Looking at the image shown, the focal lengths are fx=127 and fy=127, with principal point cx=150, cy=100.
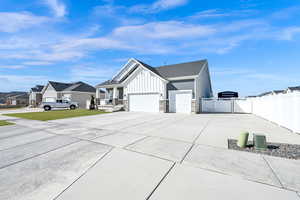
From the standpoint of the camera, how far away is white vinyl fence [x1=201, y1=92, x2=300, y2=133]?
18.8 ft

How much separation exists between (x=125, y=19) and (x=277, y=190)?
1187cm

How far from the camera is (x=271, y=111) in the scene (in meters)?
8.68

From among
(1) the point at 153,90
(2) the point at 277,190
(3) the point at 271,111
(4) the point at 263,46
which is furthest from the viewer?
(1) the point at 153,90

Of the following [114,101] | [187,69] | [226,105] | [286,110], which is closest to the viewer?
[286,110]

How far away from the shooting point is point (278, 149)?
387 centimetres

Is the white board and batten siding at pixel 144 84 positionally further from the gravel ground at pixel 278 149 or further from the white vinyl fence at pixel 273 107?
the gravel ground at pixel 278 149

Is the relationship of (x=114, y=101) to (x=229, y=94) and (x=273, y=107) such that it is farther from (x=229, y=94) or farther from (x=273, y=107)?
(x=229, y=94)

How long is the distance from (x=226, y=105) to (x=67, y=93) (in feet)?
95.7

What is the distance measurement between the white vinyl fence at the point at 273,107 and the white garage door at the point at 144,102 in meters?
5.93

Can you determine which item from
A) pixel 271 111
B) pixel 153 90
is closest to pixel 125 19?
pixel 153 90

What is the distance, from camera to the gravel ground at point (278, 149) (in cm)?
345

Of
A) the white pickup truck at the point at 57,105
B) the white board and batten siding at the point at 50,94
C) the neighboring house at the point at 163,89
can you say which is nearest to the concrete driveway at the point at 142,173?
the neighboring house at the point at 163,89

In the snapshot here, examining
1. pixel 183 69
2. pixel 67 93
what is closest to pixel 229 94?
pixel 183 69

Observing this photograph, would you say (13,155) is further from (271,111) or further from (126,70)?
(126,70)
